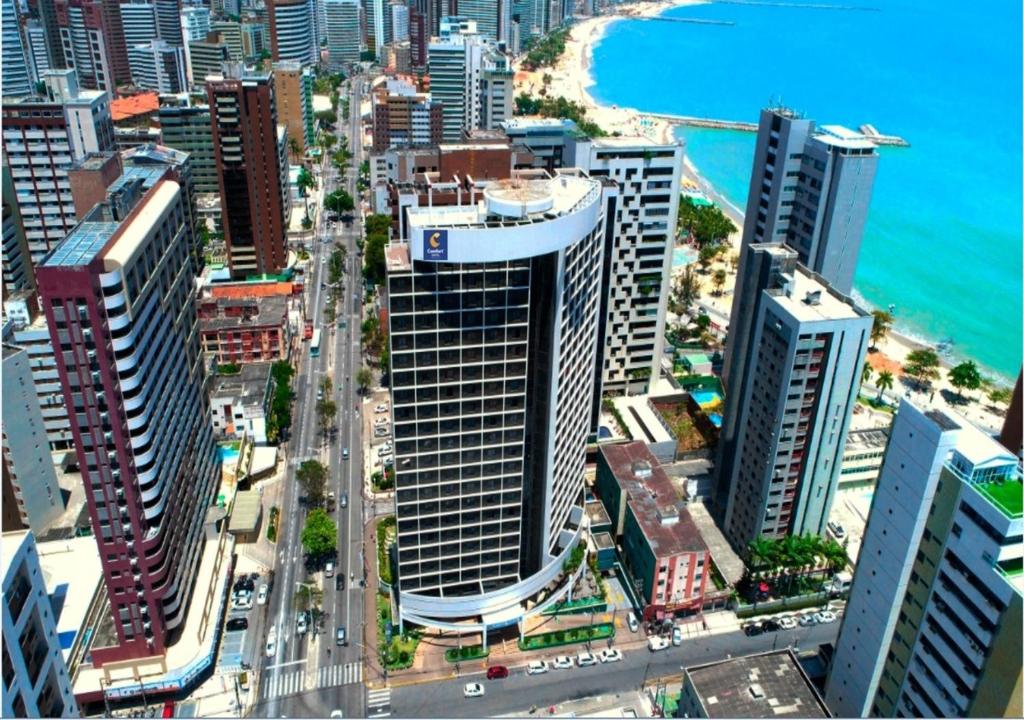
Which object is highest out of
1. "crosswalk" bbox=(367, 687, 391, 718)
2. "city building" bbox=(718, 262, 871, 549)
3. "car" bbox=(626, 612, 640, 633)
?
"city building" bbox=(718, 262, 871, 549)

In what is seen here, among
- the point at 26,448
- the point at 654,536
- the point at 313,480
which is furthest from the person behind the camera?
the point at 313,480

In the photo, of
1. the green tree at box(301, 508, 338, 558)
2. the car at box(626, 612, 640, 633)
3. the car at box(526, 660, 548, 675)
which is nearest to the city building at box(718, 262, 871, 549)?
the car at box(626, 612, 640, 633)

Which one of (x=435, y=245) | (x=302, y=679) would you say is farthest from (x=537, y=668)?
(x=435, y=245)

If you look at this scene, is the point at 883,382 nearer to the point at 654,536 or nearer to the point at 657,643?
the point at 654,536

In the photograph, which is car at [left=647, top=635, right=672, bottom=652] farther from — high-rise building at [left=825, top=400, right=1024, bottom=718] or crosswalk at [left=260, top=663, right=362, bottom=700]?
crosswalk at [left=260, top=663, right=362, bottom=700]

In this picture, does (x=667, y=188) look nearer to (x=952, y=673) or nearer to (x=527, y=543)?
(x=527, y=543)

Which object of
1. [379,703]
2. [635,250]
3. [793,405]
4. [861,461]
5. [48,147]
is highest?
[48,147]

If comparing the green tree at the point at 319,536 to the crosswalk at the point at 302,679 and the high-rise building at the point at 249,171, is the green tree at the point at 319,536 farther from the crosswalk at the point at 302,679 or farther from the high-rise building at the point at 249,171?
the high-rise building at the point at 249,171
